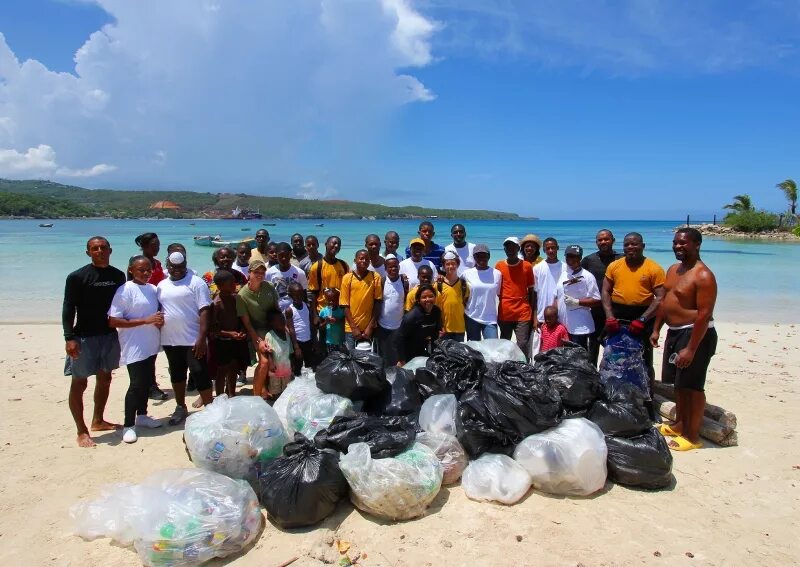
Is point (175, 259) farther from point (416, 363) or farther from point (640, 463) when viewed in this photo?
point (640, 463)

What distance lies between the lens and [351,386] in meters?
3.70

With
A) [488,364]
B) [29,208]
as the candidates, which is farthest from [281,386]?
[29,208]

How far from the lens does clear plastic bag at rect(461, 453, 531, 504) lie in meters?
3.06

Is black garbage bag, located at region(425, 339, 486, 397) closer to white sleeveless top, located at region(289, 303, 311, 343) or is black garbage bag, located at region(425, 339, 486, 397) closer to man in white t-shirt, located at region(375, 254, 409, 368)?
man in white t-shirt, located at region(375, 254, 409, 368)

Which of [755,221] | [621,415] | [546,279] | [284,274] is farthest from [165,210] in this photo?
[621,415]

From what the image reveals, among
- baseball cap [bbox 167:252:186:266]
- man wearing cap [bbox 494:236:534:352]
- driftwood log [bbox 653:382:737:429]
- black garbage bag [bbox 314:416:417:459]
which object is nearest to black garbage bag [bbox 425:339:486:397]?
black garbage bag [bbox 314:416:417:459]

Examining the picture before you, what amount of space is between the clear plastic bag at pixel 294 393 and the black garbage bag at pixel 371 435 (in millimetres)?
590

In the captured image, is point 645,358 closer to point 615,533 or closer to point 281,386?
point 615,533

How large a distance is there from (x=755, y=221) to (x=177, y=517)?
50.6m

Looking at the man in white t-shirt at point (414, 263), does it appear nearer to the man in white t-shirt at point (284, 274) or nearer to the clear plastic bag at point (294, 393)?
the man in white t-shirt at point (284, 274)

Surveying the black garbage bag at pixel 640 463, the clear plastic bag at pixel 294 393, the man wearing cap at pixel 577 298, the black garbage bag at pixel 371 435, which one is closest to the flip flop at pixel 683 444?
the black garbage bag at pixel 640 463

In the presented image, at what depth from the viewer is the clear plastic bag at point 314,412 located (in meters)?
3.55

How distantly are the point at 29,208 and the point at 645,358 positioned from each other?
98890mm

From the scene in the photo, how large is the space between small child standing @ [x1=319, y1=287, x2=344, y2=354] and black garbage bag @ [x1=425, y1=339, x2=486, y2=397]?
126cm
